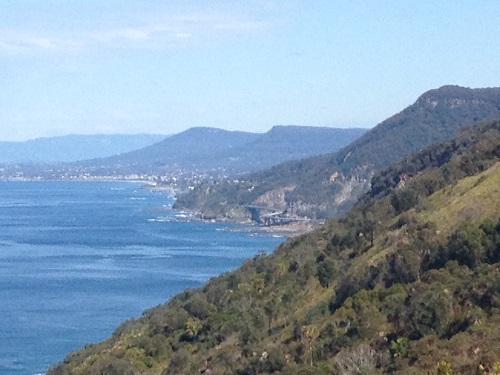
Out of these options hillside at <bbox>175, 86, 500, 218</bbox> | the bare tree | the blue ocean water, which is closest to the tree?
the bare tree

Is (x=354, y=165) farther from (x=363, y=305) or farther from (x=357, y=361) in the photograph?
(x=357, y=361)

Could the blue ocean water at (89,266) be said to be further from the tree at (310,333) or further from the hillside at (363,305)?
the tree at (310,333)

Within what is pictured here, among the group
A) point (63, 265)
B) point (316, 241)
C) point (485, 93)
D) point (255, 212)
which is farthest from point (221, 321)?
point (485, 93)

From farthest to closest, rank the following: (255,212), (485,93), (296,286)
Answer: (485,93)
(255,212)
(296,286)

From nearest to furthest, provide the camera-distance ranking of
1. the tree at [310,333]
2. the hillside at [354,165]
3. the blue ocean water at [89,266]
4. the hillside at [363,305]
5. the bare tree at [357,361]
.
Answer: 1. the bare tree at [357,361]
2. the hillside at [363,305]
3. the tree at [310,333]
4. the blue ocean water at [89,266]
5. the hillside at [354,165]

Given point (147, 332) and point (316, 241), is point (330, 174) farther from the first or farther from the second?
point (147, 332)

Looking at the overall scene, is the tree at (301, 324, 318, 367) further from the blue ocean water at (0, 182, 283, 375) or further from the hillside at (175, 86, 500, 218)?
the hillside at (175, 86, 500, 218)

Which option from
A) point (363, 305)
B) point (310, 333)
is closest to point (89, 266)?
point (363, 305)

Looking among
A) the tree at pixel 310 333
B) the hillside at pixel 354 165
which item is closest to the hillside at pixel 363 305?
the tree at pixel 310 333
